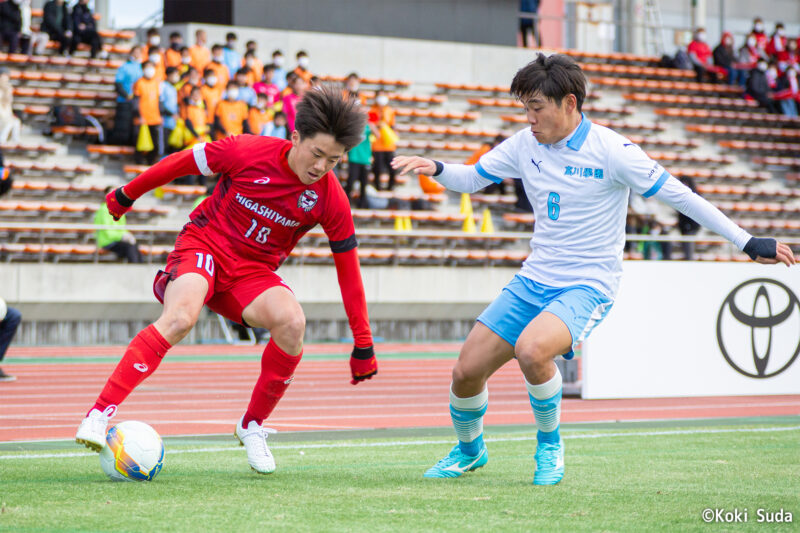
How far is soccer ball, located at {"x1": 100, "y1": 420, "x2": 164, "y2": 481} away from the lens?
19.2 ft

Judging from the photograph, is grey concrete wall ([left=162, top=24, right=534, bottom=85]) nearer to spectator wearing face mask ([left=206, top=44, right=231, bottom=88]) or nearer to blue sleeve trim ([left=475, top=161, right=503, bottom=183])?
spectator wearing face mask ([left=206, top=44, right=231, bottom=88])

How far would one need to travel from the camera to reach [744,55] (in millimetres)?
30031

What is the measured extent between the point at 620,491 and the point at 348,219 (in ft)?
6.27

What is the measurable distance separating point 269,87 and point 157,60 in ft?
6.54

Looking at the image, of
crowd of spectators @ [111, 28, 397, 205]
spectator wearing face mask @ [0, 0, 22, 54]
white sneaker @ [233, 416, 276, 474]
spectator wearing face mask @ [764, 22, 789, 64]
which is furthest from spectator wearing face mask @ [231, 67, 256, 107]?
spectator wearing face mask @ [764, 22, 789, 64]

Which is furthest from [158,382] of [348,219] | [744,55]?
[744,55]

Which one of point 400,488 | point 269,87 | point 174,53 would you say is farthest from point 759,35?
point 400,488

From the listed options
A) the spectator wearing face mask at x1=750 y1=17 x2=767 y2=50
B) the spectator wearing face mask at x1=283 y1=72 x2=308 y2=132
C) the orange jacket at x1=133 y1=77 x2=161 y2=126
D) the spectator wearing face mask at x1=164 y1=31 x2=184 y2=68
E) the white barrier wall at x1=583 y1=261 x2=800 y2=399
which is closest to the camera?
the white barrier wall at x1=583 y1=261 x2=800 y2=399

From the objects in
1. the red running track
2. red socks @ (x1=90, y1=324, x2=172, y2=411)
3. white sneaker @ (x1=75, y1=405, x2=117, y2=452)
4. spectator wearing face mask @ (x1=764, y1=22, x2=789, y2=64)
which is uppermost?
spectator wearing face mask @ (x1=764, y1=22, x2=789, y2=64)

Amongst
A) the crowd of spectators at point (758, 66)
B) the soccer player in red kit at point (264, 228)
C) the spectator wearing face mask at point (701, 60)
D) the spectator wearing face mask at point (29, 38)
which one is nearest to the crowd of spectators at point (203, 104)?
the spectator wearing face mask at point (29, 38)

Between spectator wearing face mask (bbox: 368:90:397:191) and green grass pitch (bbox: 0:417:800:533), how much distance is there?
511 inches

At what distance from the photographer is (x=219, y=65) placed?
20.8 m

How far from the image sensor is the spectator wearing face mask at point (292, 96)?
19.6 metres

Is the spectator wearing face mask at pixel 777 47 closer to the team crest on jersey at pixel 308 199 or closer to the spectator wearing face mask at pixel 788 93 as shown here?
the spectator wearing face mask at pixel 788 93
